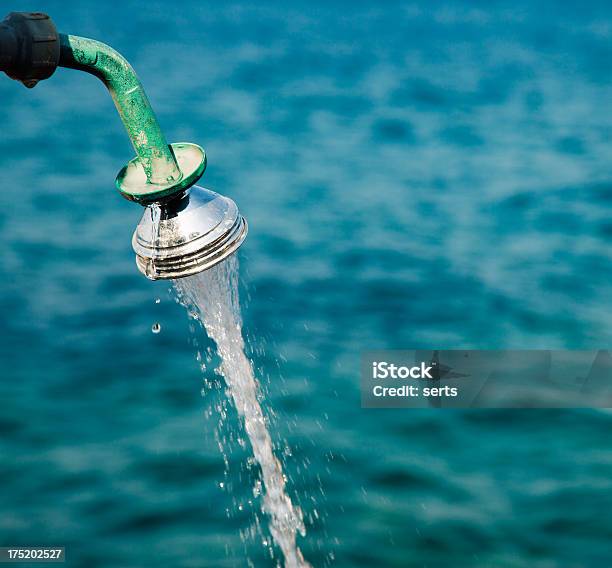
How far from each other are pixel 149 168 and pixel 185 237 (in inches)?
7.4

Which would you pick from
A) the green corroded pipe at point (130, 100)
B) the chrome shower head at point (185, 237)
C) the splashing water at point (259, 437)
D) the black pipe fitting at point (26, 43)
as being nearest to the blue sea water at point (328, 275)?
the splashing water at point (259, 437)

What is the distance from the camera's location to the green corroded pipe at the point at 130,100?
7.47 feet

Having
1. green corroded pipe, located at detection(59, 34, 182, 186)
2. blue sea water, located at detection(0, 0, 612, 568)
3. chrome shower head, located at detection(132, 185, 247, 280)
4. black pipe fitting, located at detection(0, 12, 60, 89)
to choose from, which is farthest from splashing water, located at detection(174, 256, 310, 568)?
black pipe fitting, located at detection(0, 12, 60, 89)

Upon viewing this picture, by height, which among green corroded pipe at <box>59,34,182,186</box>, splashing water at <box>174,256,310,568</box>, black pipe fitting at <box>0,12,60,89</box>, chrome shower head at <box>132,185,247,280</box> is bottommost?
splashing water at <box>174,256,310,568</box>

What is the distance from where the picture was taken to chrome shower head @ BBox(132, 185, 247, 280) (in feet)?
8.21

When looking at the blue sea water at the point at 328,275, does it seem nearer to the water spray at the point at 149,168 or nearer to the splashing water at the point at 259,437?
the splashing water at the point at 259,437

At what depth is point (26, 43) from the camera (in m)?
2.16

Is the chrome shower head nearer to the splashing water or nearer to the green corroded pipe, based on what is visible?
the green corroded pipe

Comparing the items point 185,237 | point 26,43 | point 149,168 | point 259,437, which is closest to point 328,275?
point 259,437

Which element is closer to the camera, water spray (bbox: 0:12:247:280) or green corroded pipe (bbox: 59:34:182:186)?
water spray (bbox: 0:12:247:280)

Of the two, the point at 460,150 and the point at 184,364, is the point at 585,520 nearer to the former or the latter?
the point at 184,364

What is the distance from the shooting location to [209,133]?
8.51m

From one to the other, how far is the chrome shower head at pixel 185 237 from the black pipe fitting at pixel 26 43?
1.44ft

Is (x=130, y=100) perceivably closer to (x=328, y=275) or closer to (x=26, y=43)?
(x=26, y=43)
